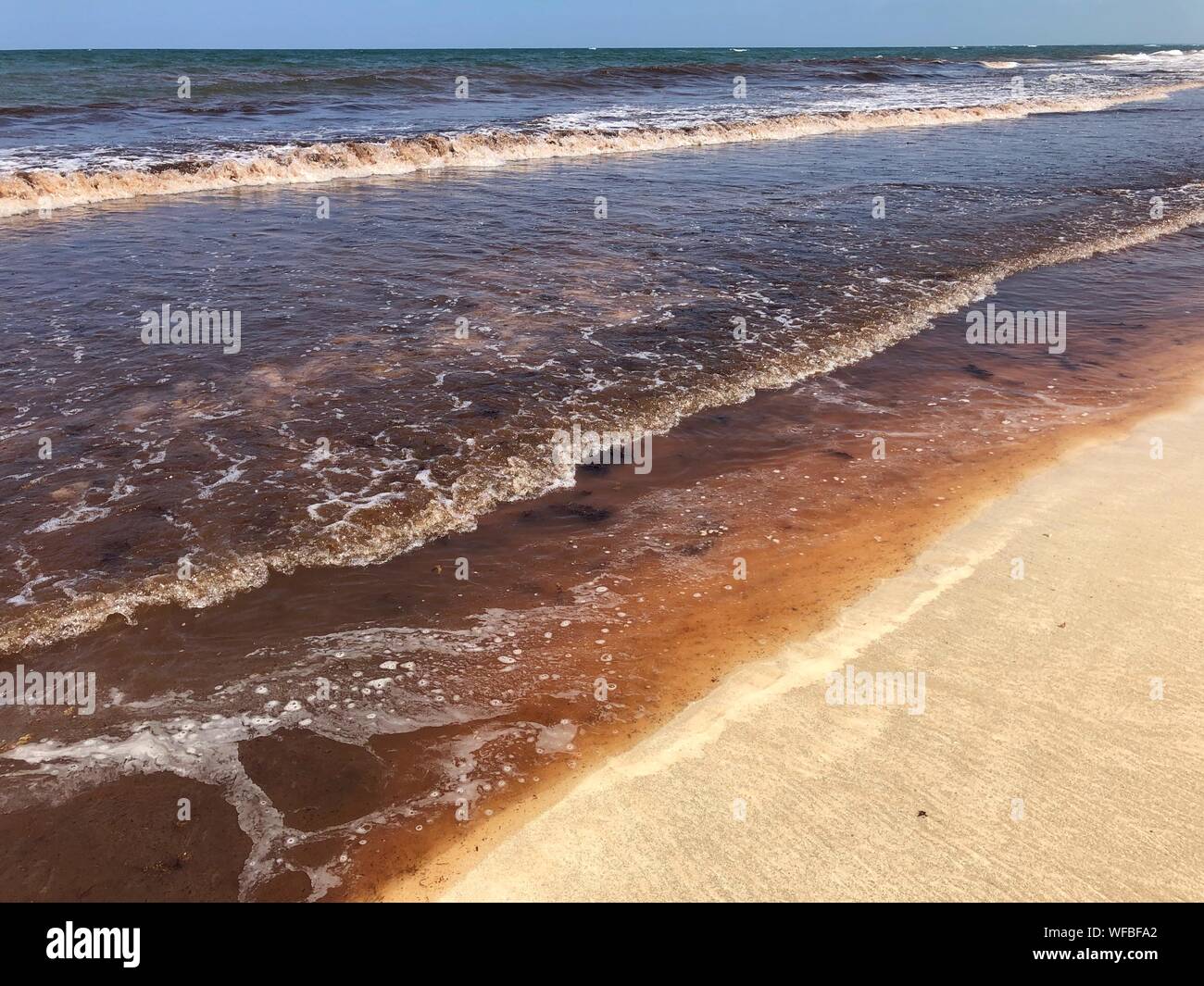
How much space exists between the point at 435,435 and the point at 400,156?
15.5 meters

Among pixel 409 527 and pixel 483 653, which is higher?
pixel 409 527

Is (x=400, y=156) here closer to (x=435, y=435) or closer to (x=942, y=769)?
(x=435, y=435)

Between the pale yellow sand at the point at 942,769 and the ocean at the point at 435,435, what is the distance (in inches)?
13.8

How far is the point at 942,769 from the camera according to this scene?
11.7ft

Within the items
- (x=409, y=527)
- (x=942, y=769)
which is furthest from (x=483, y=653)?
(x=942, y=769)

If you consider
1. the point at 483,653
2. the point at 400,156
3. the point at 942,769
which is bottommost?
the point at 942,769

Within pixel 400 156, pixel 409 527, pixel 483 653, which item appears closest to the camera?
pixel 483 653

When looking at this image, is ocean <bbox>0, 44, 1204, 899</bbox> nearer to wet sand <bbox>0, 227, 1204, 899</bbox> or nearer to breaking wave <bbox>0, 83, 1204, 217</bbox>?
wet sand <bbox>0, 227, 1204, 899</bbox>

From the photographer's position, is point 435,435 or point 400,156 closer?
point 435,435

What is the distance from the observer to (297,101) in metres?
29.8

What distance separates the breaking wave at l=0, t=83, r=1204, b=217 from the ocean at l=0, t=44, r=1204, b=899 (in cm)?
16

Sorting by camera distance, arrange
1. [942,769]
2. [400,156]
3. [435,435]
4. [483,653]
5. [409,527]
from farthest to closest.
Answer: [400,156], [435,435], [409,527], [483,653], [942,769]

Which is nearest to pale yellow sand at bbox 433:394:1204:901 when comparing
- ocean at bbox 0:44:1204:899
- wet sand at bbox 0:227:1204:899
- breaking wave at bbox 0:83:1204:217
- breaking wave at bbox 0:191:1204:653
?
wet sand at bbox 0:227:1204:899
